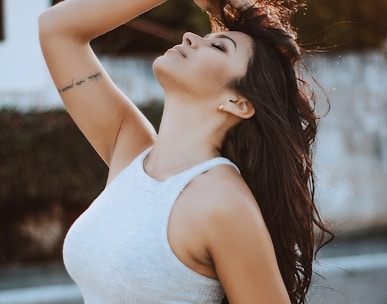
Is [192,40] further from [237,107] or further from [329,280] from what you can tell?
[329,280]

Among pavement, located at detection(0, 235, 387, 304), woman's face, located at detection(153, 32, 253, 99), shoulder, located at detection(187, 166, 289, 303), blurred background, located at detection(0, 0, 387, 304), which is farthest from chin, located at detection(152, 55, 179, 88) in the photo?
blurred background, located at detection(0, 0, 387, 304)

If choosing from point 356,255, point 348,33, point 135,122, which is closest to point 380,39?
point 348,33

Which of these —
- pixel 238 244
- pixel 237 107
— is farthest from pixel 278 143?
pixel 238 244

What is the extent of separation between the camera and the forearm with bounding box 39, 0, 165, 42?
257cm

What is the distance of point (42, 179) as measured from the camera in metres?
7.09

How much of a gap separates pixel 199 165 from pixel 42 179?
4953 mm

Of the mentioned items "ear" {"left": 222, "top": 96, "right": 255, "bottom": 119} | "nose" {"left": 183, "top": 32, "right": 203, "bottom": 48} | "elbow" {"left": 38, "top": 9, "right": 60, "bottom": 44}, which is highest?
"elbow" {"left": 38, "top": 9, "right": 60, "bottom": 44}

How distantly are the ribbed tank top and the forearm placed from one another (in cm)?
53

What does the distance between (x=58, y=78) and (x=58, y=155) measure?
453 centimetres

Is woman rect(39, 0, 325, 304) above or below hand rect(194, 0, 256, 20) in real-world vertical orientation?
below

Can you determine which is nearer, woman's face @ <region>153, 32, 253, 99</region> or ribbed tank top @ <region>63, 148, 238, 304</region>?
ribbed tank top @ <region>63, 148, 238, 304</region>

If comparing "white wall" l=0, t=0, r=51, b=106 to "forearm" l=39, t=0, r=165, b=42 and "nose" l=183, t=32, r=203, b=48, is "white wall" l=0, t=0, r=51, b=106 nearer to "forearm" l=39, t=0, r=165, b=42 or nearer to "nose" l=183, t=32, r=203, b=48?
"forearm" l=39, t=0, r=165, b=42

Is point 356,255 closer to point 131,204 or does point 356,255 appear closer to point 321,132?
point 321,132

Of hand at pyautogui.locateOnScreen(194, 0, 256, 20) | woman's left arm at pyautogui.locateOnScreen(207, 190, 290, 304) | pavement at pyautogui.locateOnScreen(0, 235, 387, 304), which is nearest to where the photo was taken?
woman's left arm at pyautogui.locateOnScreen(207, 190, 290, 304)
